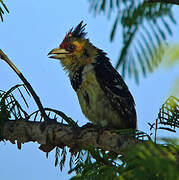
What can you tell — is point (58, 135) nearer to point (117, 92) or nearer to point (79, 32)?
point (117, 92)

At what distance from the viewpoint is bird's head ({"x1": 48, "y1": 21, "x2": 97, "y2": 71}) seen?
412 centimetres

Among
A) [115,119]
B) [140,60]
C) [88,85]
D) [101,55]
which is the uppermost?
[101,55]

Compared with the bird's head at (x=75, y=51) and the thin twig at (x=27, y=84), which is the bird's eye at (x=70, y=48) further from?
the thin twig at (x=27, y=84)

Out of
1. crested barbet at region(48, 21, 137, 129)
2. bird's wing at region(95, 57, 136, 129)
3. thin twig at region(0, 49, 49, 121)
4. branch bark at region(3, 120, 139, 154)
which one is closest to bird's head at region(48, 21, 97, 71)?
crested barbet at region(48, 21, 137, 129)

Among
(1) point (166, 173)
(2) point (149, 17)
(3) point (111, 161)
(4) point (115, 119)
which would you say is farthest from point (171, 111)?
(1) point (166, 173)

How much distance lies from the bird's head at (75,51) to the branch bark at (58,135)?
1.33 meters

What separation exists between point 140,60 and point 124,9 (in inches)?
9.7

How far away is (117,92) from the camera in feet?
12.3

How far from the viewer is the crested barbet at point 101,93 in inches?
145

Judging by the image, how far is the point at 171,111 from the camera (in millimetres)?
2602

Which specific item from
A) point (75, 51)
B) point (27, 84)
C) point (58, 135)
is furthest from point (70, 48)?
point (58, 135)

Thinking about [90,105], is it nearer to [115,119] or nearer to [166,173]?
[115,119]

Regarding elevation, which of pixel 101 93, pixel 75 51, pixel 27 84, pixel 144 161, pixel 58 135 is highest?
pixel 75 51

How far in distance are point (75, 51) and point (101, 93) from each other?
0.86 meters
